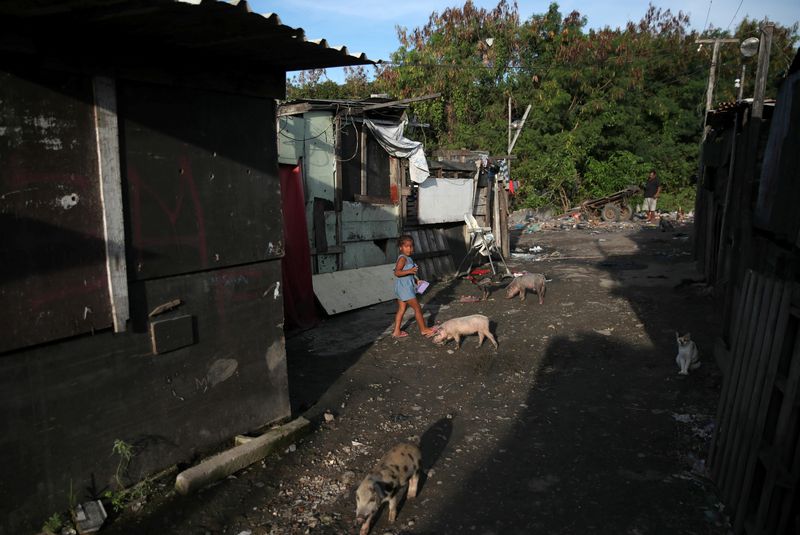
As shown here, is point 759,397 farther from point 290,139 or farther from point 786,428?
point 290,139

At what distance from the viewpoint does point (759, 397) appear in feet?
11.1

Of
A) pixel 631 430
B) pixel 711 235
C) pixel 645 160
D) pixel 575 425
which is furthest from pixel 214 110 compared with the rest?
pixel 645 160

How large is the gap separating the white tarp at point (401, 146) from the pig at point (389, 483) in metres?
8.71

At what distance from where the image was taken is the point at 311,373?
261 inches

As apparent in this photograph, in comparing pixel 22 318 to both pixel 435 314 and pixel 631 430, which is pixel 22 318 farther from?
pixel 435 314

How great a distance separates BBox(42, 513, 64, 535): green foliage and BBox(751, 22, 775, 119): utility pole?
299 inches

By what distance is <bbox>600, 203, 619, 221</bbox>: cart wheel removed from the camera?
2502 cm

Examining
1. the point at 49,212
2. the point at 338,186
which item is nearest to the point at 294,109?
the point at 338,186

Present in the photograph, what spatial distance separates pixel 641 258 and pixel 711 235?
4.80 metres

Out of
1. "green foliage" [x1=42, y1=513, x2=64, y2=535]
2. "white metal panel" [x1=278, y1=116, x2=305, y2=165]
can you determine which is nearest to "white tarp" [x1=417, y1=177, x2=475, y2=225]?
"white metal panel" [x1=278, y1=116, x2=305, y2=165]

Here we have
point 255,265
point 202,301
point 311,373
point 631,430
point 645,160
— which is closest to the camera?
point 202,301

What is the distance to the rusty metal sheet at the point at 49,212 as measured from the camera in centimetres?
307

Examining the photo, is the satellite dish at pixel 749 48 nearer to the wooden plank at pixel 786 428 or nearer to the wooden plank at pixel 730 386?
the wooden plank at pixel 730 386

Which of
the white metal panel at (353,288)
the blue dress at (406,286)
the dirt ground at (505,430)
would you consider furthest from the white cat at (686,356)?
the white metal panel at (353,288)
